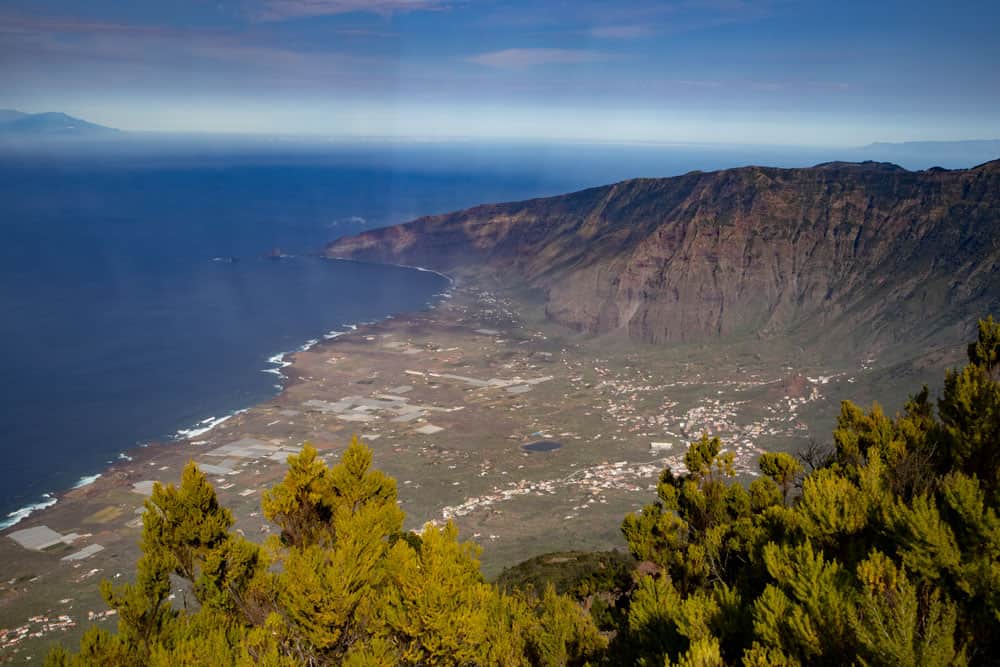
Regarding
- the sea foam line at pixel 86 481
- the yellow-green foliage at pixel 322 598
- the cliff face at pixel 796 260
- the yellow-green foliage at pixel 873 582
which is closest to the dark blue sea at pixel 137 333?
the sea foam line at pixel 86 481

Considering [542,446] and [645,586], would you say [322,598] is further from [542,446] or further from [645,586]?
[542,446]

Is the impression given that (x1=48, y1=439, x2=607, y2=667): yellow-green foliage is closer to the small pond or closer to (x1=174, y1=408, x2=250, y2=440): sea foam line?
the small pond

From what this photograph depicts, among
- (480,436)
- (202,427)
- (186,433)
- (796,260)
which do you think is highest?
(796,260)

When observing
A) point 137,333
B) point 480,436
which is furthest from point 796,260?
point 137,333

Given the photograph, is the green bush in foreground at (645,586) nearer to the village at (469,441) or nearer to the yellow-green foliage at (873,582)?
the yellow-green foliage at (873,582)

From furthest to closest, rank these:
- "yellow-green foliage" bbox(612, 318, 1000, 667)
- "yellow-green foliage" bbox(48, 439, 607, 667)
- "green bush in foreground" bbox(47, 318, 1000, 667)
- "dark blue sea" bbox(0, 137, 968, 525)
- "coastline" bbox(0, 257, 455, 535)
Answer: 1. "dark blue sea" bbox(0, 137, 968, 525)
2. "coastline" bbox(0, 257, 455, 535)
3. "yellow-green foliage" bbox(48, 439, 607, 667)
4. "green bush in foreground" bbox(47, 318, 1000, 667)
5. "yellow-green foliage" bbox(612, 318, 1000, 667)

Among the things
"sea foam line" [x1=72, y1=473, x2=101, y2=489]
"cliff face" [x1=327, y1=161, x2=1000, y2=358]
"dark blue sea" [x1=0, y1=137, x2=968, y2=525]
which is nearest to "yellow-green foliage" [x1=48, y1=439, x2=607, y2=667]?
"dark blue sea" [x1=0, y1=137, x2=968, y2=525]

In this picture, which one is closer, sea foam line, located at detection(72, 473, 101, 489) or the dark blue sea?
sea foam line, located at detection(72, 473, 101, 489)
